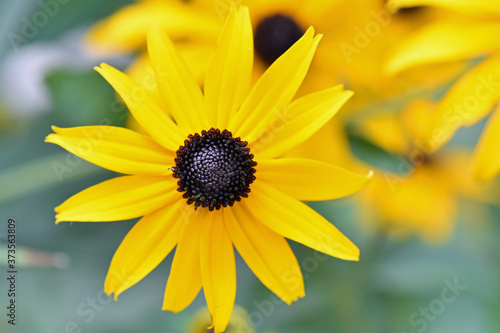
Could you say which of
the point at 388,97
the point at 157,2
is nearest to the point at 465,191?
the point at 388,97

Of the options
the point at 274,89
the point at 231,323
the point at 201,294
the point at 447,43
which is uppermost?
the point at 447,43

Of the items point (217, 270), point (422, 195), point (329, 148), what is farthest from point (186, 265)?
point (422, 195)

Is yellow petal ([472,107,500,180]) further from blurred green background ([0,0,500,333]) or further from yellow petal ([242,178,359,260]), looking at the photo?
blurred green background ([0,0,500,333])

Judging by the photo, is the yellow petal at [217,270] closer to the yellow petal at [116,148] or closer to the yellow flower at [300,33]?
the yellow petal at [116,148]

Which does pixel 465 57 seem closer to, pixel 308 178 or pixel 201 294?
pixel 308 178

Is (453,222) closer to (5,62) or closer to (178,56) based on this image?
(178,56)

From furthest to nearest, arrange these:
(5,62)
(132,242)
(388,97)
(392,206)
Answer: (392,206) < (5,62) < (388,97) < (132,242)
